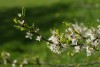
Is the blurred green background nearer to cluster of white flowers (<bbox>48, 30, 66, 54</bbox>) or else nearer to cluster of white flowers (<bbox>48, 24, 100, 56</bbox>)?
cluster of white flowers (<bbox>48, 24, 100, 56</bbox>)

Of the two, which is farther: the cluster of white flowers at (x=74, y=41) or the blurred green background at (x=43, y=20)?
the blurred green background at (x=43, y=20)

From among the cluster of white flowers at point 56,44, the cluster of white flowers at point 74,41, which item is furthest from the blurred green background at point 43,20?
the cluster of white flowers at point 56,44

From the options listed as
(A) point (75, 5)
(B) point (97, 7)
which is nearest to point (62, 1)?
(A) point (75, 5)

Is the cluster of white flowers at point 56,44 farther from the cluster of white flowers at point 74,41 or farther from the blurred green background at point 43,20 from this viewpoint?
the blurred green background at point 43,20

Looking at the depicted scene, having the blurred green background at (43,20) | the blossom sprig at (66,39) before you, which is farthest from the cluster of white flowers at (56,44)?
the blurred green background at (43,20)

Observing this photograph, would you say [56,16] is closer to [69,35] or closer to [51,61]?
[51,61]

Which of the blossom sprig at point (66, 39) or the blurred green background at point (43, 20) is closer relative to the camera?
the blossom sprig at point (66, 39)

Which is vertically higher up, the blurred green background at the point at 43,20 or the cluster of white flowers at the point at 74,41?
the blurred green background at the point at 43,20

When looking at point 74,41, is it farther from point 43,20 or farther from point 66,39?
point 43,20

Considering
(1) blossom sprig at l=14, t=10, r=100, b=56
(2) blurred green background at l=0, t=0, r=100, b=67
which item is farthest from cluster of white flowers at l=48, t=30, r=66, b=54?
(2) blurred green background at l=0, t=0, r=100, b=67
